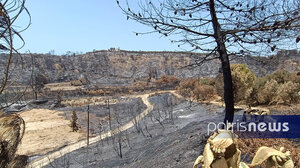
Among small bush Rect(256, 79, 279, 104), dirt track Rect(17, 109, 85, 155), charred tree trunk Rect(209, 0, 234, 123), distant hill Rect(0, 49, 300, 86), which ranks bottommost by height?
dirt track Rect(17, 109, 85, 155)

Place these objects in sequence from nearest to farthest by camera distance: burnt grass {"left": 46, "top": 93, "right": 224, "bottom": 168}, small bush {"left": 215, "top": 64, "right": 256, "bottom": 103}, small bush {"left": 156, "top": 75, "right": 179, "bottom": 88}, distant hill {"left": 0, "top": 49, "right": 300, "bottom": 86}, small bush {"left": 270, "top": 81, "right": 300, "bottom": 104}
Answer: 1. burnt grass {"left": 46, "top": 93, "right": 224, "bottom": 168}
2. small bush {"left": 270, "top": 81, "right": 300, "bottom": 104}
3. small bush {"left": 215, "top": 64, "right": 256, "bottom": 103}
4. small bush {"left": 156, "top": 75, "right": 179, "bottom": 88}
5. distant hill {"left": 0, "top": 49, "right": 300, "bottom": 86}

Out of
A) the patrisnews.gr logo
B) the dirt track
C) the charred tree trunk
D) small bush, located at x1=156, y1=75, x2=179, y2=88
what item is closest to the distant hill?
small bush, located at x1=156, y1=75, x2=179, y2=88

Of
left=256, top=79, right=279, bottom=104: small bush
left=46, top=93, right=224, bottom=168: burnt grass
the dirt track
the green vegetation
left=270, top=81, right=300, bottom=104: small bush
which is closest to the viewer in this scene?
left=46, top=93, right=224, bottom=168: burnt grass

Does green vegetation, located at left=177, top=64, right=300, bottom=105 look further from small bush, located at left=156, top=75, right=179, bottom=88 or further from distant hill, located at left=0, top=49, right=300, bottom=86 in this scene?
distant hill, located at left=0, top=49, right=300, bottom=86

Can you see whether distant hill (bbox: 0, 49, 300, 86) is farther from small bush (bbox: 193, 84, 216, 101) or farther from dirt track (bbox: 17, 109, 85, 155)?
small bush (bbox: 193, 84, 216, 101)

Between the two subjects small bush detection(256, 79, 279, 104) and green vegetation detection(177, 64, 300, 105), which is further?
small bush detection(256, 79, 279, 104)

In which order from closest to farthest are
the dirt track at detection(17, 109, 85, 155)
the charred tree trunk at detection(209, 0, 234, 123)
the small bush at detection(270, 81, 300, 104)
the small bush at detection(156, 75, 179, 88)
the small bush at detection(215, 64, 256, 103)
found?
the charred tree trunk at detection(209, 0, 234, 123)
the small bush at detection(270, 81, 300, 104)
the small bush at detection(215, 64, 256, 103)
the dirt track at detection(17, 109, 85, 155)
the small bush at detection(156, 75, 179, 88)

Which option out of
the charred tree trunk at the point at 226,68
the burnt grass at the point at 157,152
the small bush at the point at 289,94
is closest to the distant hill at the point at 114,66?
the small bush at the point at 289,94

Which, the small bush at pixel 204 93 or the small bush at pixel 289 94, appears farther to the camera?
the small bush at pixel 204 93

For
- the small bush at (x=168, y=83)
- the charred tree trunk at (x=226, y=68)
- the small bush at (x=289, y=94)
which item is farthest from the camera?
the small bush at (x=168, y=83)

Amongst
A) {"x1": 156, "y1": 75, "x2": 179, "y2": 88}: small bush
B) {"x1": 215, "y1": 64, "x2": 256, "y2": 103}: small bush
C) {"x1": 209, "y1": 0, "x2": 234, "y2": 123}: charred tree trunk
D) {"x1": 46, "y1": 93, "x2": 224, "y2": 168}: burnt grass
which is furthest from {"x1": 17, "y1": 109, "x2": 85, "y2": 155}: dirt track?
{"x1": 156, "y1": 75, "x2": 179, "y2": 88}: small bush

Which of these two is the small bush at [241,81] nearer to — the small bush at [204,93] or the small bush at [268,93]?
the small bush at [268,93]

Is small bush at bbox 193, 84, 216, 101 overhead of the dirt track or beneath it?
overhead

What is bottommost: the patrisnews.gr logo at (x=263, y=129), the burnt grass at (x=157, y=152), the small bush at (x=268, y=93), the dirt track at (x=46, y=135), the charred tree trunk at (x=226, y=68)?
the dirt track at (x=46, y=135)
